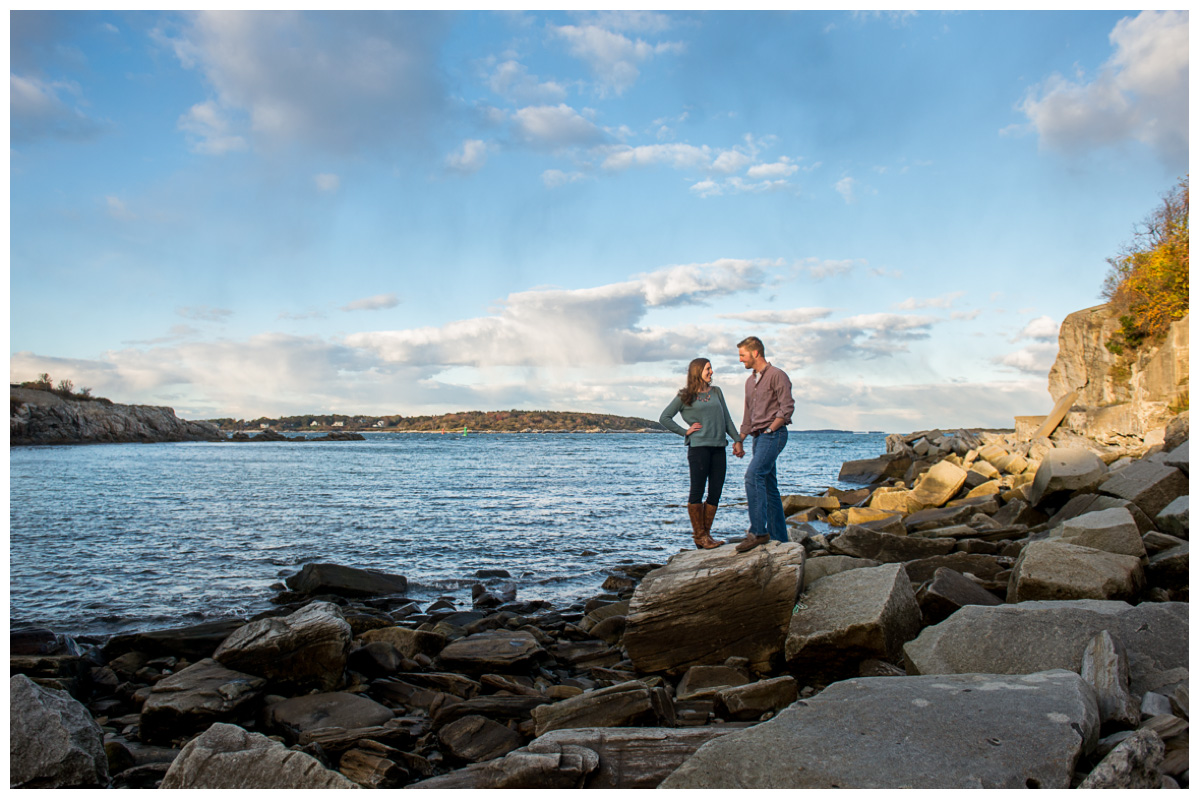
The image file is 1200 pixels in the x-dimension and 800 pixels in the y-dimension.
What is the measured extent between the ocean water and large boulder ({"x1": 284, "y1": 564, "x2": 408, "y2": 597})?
0.46m

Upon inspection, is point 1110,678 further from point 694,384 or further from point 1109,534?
point 694,384

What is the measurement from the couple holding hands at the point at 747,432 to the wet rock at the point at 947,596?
5.53 ft

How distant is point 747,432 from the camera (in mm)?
8047

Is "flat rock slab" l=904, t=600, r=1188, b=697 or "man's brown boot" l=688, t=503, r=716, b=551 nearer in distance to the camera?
"flat rock slab" l=904, t=600, r=1188, b=697

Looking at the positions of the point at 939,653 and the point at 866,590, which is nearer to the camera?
the point at 939,653

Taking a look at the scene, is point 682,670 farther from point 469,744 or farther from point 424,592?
point 424,592

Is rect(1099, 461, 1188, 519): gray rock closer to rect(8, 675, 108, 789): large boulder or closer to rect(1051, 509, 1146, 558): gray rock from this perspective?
rect(1051, 509, 1146, 558): gray rock

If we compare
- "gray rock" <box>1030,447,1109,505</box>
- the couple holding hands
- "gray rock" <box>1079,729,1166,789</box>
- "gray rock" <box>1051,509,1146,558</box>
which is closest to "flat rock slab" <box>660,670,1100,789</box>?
"gray rock" <box>1079,729,1166,789</box>

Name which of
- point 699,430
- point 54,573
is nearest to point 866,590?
point 699,430

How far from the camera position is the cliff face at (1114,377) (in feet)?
76.0

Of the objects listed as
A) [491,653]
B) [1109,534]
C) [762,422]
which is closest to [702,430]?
[762,422]

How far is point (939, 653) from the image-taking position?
5.33 metres

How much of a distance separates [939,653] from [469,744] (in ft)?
11.8

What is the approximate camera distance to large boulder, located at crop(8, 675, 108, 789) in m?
4.48
